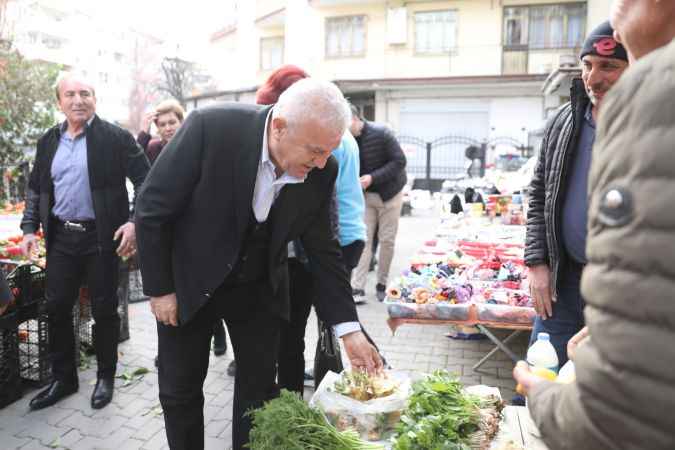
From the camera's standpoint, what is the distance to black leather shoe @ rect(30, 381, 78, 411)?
349 centimetres

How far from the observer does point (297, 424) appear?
188cm

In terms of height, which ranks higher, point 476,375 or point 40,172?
point 40,172

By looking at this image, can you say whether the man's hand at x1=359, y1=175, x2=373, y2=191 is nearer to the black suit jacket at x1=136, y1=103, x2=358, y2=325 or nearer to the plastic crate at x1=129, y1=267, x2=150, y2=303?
the plastic crate at x1=129, y1=267, x2=150, y2=303

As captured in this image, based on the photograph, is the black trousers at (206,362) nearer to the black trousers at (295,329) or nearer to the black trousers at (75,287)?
the black trousers at (295,329)

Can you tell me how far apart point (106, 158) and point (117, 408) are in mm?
1619

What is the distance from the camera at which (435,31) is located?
20359mm

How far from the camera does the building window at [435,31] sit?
66.2ft

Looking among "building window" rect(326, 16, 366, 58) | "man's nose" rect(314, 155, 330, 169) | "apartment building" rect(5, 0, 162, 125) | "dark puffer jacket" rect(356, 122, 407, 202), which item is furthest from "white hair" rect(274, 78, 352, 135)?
"apartment building" rect(5, 0, 162, 125)

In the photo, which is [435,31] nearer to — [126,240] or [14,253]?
[14,253]

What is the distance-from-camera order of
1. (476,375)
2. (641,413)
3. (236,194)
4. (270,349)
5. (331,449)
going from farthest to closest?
(476,375) → (270,349) → (236,194) → (331,449) → (641,413)

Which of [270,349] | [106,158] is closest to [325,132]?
[270,349]

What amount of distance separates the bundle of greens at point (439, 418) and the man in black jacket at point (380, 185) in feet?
11.0

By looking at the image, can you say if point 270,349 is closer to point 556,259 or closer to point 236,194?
point 236,194

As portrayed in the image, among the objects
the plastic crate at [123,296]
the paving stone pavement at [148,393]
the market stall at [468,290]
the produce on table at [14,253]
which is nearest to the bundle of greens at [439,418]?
the market stall at [468,290]
